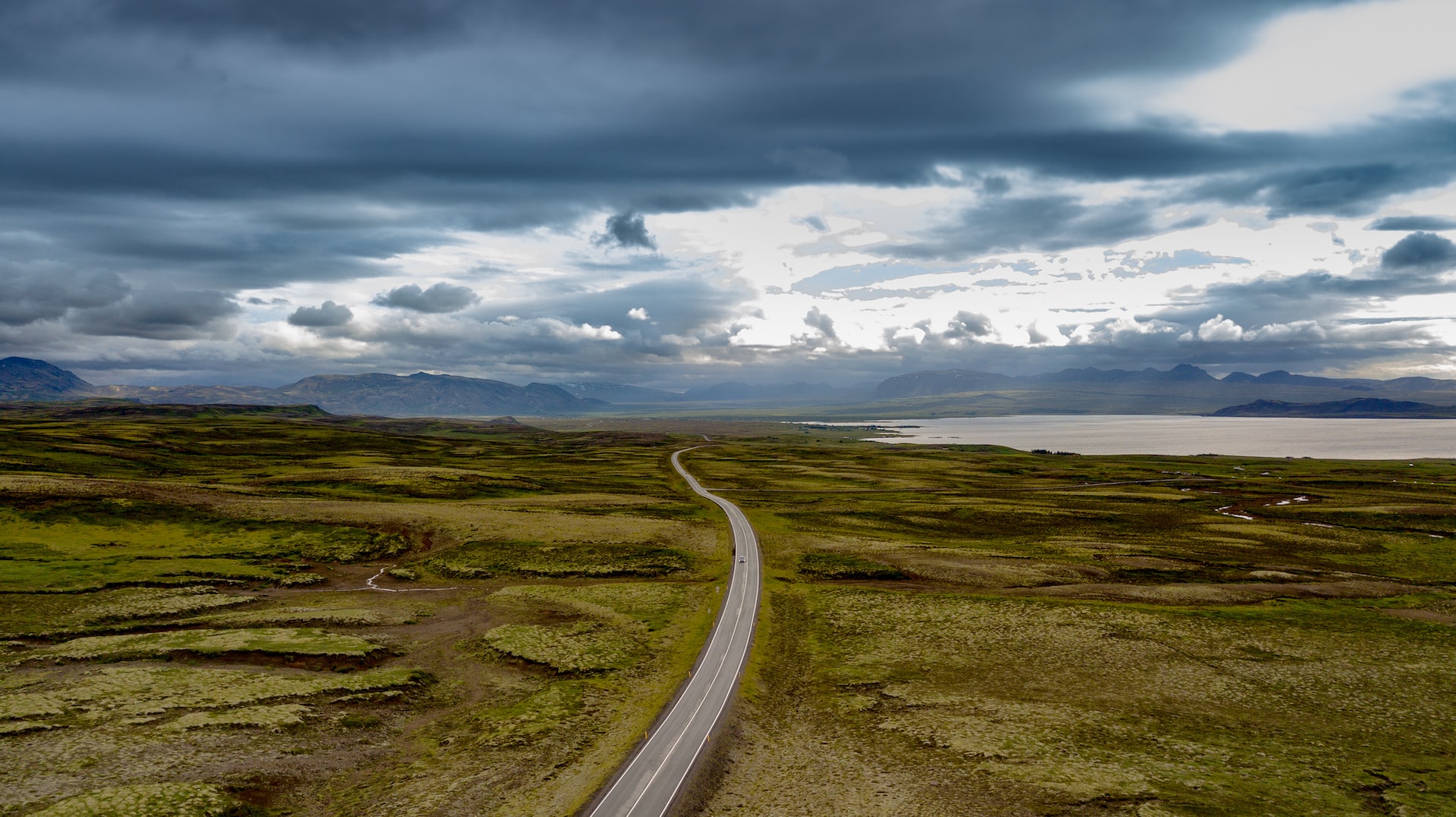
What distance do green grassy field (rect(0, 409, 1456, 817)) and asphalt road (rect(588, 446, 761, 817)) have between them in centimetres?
146

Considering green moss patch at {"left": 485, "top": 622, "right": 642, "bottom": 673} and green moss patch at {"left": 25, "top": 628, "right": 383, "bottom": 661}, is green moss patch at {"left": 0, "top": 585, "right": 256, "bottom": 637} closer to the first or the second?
green moss patch at {"left": 25, "top": 628, "right": 383, "bottom": 661}

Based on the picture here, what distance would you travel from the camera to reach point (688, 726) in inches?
1484

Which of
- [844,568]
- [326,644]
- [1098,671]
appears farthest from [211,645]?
[1098,671]

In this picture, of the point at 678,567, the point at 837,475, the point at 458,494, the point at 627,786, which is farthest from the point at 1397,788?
the point at 837,475

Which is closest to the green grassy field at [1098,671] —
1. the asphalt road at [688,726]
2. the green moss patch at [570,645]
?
the asphalt road at [688,726]

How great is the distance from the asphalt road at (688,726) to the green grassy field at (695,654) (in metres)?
1.46

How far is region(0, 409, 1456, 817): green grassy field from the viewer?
31828 millimetres

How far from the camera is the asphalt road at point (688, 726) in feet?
99.3

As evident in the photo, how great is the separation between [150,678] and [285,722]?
521 inches

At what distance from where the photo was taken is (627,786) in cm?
3123

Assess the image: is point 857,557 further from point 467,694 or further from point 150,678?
point 150,678

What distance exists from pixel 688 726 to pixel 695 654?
11.9 m

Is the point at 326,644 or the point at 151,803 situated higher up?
the point at 151,803

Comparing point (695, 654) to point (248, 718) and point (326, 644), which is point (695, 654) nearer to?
point (248, 718)
